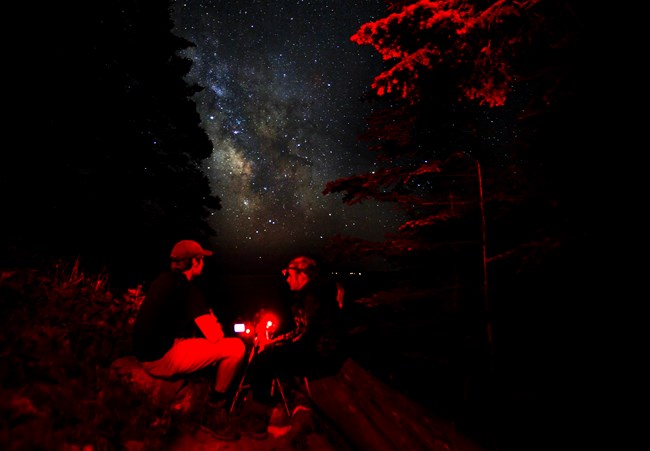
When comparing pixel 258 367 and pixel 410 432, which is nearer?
pixel 410 432

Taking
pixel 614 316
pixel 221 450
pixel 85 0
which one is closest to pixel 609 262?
pixel 614 316

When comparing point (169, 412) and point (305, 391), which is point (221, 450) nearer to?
point (169, 412)

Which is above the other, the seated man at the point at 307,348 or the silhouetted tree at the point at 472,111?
the silhouetted tree at the point at 472,111

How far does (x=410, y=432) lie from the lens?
3.49 m

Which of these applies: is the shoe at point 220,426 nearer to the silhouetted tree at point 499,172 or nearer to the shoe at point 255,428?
the shoe at point 255,428

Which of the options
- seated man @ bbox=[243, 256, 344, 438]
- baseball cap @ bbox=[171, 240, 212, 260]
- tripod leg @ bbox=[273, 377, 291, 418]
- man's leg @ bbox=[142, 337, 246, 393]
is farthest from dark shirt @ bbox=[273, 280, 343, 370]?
baseball cap @ bbox=[171, 240, 212, 260]

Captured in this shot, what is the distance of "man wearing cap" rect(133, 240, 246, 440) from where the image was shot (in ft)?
12.0

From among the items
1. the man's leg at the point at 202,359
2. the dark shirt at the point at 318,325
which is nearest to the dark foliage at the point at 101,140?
the man's leg at the point at 202,359

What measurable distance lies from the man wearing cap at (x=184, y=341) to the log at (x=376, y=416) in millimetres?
1212

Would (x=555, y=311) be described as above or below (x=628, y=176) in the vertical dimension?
below

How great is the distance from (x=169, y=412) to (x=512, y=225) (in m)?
6.31

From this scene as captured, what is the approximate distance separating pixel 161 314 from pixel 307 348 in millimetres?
Answer: 1852

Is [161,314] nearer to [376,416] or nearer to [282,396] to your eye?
[282,396]

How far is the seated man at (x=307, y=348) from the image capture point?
14.2 ft
